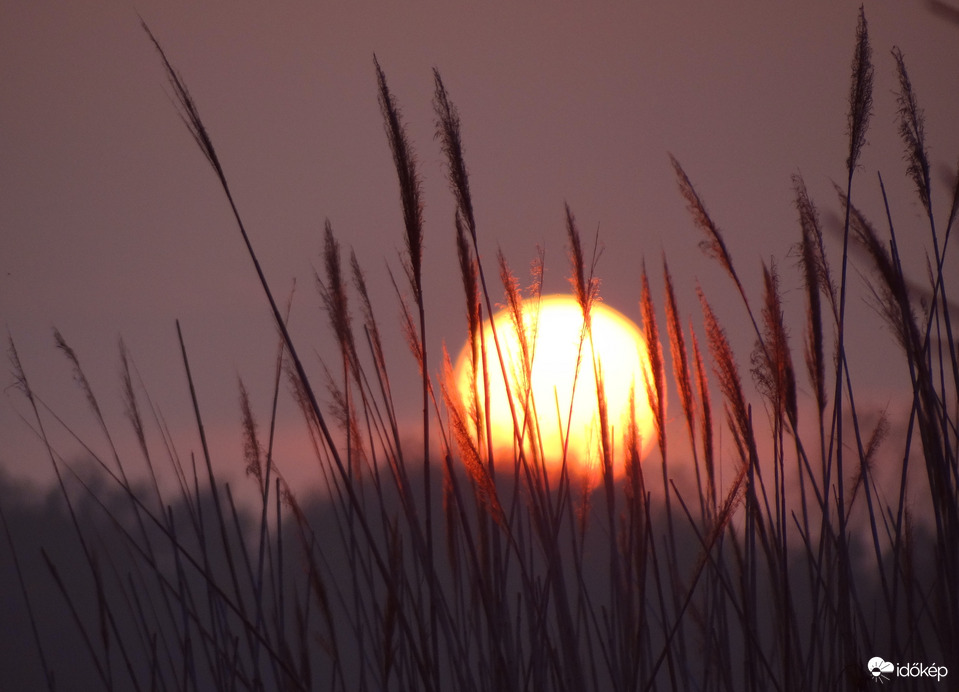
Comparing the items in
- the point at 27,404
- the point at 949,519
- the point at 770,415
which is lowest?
the point at 949,519

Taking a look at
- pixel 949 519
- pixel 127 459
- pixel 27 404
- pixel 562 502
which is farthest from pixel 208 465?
pixel 949 519

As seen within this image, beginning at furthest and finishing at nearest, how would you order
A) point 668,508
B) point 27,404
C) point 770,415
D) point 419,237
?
point 27,404, point 668,508, point 770,415, point 419,237

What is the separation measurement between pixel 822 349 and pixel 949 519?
0.37m

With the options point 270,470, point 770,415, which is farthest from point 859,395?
point 270,470

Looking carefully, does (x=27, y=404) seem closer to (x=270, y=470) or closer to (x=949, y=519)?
(x=270, y=470)

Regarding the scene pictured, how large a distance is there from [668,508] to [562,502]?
0.31m

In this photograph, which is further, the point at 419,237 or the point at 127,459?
the point at 127,459

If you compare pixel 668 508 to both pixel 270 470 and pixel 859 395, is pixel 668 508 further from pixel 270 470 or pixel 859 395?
pixel 270 470

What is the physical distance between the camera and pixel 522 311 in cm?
129

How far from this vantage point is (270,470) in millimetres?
1591

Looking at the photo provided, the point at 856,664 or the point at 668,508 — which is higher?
the point at 668,508

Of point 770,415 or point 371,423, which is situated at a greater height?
point 371,423

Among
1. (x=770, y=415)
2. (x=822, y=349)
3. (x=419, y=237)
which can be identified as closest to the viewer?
(x=419, y=237)

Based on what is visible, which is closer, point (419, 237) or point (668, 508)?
point (419, 237)
